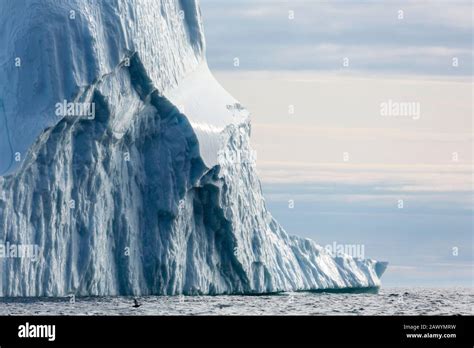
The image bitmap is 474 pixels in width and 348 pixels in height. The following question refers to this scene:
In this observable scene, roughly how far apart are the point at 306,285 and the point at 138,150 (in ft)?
35.9

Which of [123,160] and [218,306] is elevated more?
[123,160]

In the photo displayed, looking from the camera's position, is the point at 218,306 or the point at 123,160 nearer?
the point at 218,306

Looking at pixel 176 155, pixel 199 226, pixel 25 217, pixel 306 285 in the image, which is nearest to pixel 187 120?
pixel 176 155

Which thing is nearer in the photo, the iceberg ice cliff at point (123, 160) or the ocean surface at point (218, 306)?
the ocean surface at point (218, 306)

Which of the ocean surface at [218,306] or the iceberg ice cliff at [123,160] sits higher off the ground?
the iceberg ice cliff at [123,160]

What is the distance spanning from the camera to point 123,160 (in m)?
33.9

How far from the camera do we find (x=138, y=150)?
113 ft

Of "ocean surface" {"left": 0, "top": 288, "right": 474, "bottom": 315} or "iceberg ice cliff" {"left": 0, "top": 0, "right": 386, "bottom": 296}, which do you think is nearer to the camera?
"ocean surface" {"left": 0, "top": 288, "right": 474, "bottom": 315}

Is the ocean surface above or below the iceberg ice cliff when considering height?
below

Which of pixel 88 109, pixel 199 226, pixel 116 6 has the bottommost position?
pixel 199 226

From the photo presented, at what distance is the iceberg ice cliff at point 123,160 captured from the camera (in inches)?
1207

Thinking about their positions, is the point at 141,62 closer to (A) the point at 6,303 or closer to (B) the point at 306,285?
(A) the point at 6,303

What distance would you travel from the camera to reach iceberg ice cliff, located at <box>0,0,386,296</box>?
3066cm
